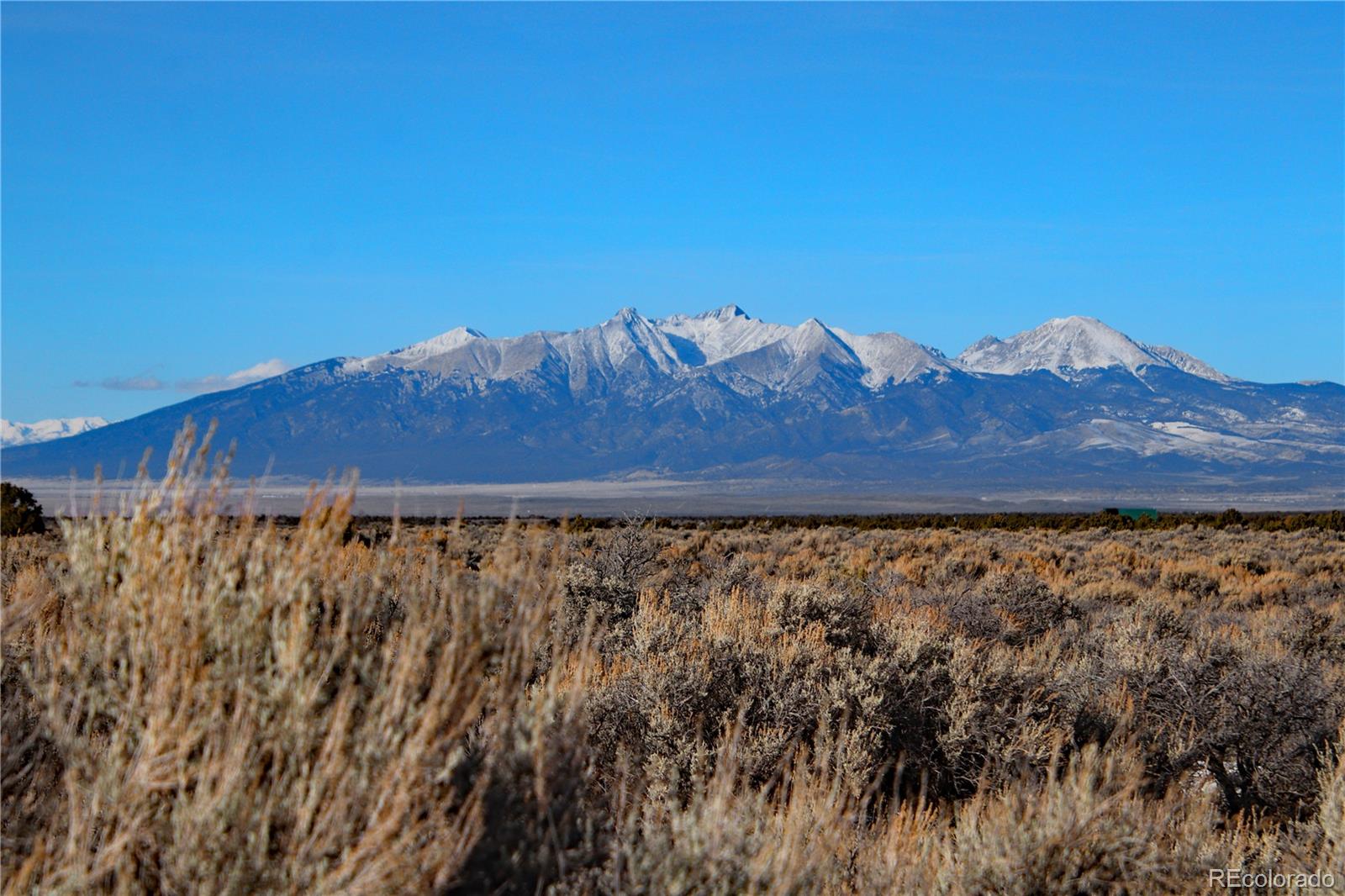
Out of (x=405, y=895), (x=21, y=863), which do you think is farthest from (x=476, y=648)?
(x=21, y=863)

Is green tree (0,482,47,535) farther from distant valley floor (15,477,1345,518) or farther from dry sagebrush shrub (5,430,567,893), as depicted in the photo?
distant valley floor (15,477,1345,518)

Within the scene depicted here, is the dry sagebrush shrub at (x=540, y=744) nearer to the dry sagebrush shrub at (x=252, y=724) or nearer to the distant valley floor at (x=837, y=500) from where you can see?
the dry sagebrush shrub at (x=252, y=724)

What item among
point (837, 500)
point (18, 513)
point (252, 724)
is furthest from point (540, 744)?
point (837, 500)

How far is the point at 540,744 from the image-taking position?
139 inches

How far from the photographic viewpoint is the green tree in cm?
2589

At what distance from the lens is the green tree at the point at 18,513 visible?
25891 mm

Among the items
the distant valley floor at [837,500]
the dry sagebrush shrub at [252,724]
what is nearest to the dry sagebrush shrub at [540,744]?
the dry sagebrush shrub at [252,724]

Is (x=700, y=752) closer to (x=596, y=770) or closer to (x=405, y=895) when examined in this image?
(x=596, y=770)

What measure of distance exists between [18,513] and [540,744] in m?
28.5

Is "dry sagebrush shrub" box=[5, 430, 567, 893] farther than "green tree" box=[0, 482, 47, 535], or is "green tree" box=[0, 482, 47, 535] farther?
"green tree" box=[0, 482, 47, 535]

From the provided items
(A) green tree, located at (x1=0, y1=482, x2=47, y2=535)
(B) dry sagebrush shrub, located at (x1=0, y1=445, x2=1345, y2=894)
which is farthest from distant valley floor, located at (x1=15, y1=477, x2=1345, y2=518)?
(B) dry sagebrush shrub, located at (x1=0, y1=445, x2=1345, y2=894)

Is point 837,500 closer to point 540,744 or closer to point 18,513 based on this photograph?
point 18,513

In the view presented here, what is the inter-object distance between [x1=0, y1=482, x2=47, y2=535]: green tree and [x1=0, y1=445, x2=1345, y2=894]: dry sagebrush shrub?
2078cm

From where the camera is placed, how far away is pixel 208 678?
331 cm
